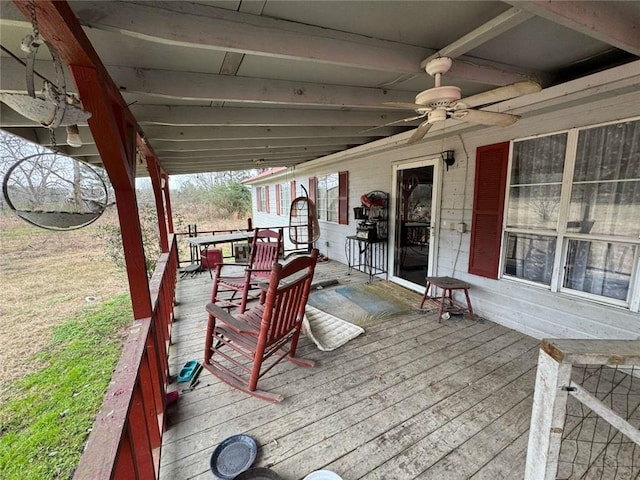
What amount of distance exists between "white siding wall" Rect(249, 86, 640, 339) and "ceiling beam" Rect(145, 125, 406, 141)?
875 millimetres

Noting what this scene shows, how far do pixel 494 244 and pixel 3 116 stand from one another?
4950 millimetres

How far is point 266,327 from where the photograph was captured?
6.47 feet

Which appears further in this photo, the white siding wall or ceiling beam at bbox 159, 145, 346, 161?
ceiling beam at bbox 159, 145, 346, 161

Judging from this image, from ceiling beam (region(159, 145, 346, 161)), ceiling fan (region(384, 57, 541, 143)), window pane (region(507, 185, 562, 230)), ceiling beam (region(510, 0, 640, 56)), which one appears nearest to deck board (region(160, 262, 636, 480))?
window pane (region(507, 185, 562, 230))

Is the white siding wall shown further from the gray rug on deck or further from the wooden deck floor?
the gray rug on deck

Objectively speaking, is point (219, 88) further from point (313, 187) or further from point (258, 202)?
point (258, 202)

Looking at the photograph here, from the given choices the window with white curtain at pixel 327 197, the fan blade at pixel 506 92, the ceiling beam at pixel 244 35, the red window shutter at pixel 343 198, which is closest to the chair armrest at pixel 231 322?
the ceiling beam at pixel 244 35

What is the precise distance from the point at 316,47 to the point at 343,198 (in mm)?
4424

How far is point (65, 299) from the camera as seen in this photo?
6.59 meters

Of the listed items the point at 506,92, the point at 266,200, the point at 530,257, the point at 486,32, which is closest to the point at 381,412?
the point at 506,92

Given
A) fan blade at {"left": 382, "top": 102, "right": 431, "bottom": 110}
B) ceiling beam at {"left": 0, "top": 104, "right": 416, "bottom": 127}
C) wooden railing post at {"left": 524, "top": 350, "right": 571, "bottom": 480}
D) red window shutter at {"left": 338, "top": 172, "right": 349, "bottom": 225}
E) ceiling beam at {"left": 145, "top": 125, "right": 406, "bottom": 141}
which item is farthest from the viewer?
red window shutter at {"left": 338, "top": 172, "right": 349, "bottom": 225}

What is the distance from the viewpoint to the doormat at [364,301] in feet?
11.6

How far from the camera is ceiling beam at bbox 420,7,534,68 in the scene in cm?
141

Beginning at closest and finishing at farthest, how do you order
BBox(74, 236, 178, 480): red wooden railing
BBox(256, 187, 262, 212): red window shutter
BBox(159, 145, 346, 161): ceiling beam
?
BBox(74, 236, 178, 480): red wooden railing, BBox(159, 145, 346, 161): ceiling beam, BBox(256, 187, 262, 212): red window shutter
